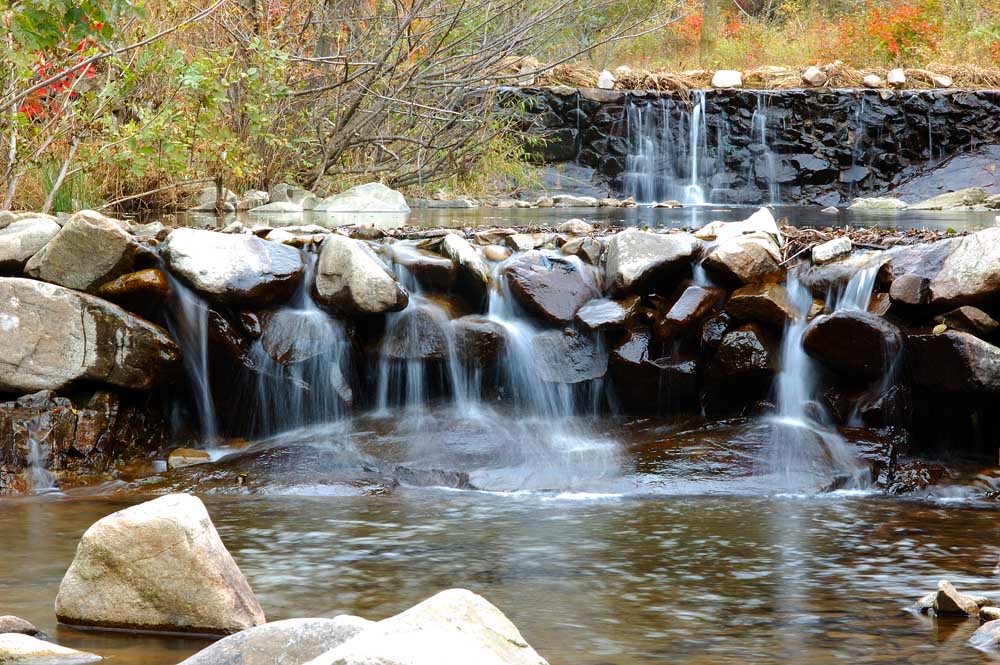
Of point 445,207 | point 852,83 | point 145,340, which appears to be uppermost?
point 852,83

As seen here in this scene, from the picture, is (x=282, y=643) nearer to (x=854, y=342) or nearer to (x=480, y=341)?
(x=480, y=341)

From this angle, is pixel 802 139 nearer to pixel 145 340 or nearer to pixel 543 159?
pixel 543 159

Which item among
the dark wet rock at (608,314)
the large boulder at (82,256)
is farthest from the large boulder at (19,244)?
the dark wet rock at (608,314)

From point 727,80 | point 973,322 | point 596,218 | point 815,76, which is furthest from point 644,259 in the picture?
point 815,76

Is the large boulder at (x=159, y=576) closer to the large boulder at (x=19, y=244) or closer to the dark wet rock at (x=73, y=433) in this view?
the dark wet rock at (x=73, y=433)

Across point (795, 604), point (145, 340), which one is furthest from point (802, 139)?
point (795, 604)

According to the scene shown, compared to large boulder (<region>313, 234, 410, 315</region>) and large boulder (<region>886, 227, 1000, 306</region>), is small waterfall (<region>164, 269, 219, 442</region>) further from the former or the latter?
large boulder (<region>886, 227, 1000, 306</region>)

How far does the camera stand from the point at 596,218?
10844 mm

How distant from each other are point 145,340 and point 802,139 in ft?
43.4

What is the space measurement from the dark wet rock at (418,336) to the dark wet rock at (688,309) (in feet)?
3.75

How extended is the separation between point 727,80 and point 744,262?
12.5 m

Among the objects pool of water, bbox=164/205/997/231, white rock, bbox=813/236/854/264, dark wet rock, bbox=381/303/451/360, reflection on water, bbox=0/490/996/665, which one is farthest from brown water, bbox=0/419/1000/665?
pool of water, bbox=164/205/997/231

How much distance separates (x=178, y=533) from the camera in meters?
2.98

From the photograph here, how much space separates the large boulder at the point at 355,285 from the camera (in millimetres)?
5902
